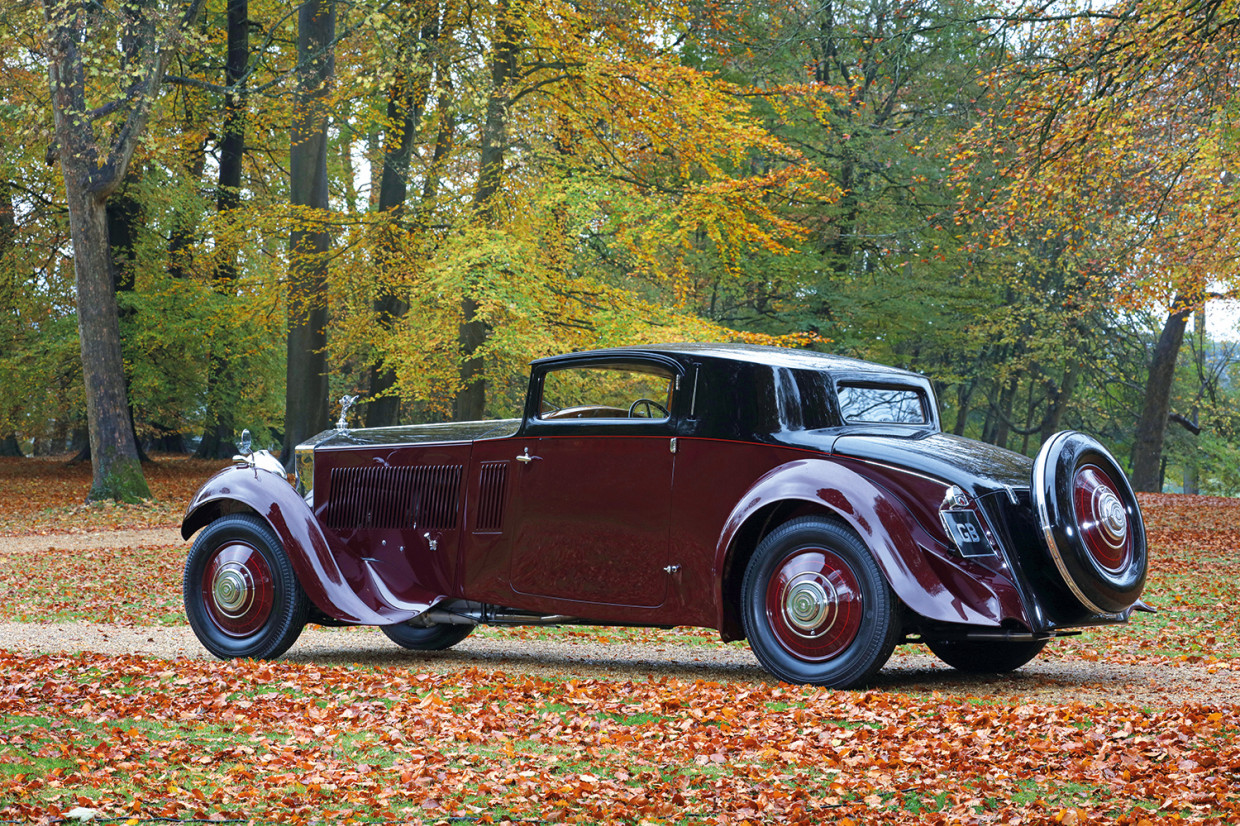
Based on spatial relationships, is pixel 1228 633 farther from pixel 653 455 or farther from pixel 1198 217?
pixel 1198 217

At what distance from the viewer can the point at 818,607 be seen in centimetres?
565

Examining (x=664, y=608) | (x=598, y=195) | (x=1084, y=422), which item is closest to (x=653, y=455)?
(x=664, y=608)

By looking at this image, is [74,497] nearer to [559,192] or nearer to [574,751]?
[559,192]

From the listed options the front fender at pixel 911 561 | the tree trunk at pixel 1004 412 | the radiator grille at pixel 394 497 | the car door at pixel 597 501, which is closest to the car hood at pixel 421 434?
the radiator grille at pixel 394 497

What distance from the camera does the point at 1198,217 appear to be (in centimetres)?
1611

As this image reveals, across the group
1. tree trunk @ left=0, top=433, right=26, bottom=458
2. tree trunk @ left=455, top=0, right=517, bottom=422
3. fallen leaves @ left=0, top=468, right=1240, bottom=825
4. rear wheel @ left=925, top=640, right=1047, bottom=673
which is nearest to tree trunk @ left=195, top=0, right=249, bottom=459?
tree trunk @ left=455, top=0, right=517, bottom=422

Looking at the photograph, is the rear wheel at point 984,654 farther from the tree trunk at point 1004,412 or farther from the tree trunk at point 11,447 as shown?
the tree trunk at point 11,447

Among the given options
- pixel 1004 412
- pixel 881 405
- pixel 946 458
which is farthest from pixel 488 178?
pixel 1004 412

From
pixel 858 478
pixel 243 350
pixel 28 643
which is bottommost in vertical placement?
pixel 28 643

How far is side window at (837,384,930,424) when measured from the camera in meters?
6.42

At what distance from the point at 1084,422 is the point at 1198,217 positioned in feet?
71.5

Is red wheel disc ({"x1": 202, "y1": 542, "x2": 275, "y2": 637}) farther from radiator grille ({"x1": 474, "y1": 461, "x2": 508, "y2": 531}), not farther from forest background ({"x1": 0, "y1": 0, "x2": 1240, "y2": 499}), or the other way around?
forest background ({"x1": 0, "y1": 0, "x2": 1240, "y2": 499})

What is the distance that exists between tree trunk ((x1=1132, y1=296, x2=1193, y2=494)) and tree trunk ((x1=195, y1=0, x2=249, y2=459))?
19272 mm

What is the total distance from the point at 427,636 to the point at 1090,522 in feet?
14.6
